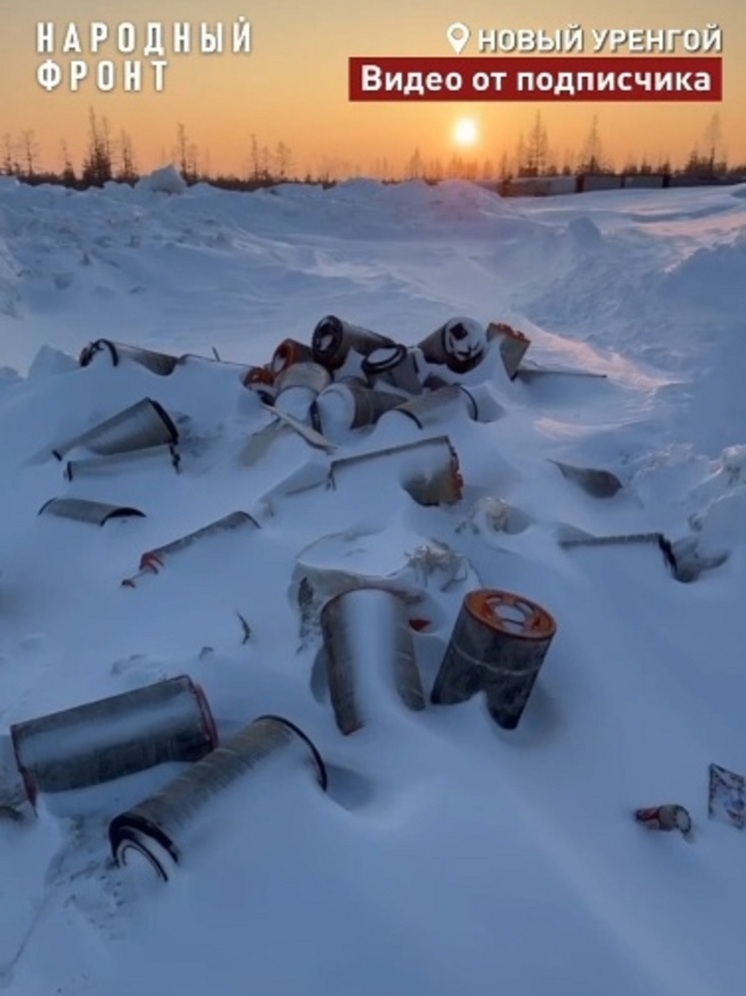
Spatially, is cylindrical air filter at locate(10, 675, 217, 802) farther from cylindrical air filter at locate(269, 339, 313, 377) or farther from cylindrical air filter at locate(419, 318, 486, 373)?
cylindrical air filter at locate(419, 318, 486, 373)

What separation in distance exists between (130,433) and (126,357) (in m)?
1.13

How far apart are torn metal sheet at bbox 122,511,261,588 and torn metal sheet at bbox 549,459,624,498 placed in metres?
1.79

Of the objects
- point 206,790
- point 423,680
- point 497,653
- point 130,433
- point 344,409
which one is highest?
point 344,409

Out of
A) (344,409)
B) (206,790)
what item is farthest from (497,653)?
(344,409)

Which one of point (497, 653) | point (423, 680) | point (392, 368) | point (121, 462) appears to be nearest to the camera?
point (497, 653)

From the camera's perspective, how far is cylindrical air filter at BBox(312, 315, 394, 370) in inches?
249

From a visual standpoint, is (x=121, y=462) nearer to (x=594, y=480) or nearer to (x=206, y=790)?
(x=594, y=480)

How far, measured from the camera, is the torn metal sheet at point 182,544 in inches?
163

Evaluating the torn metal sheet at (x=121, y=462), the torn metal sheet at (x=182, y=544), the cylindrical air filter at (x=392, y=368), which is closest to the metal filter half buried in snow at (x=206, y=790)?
the torn metal sheet at (x=182, y=544)

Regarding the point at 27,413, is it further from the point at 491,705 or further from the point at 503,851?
the point at 503,851

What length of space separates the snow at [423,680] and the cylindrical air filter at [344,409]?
0.47 feet

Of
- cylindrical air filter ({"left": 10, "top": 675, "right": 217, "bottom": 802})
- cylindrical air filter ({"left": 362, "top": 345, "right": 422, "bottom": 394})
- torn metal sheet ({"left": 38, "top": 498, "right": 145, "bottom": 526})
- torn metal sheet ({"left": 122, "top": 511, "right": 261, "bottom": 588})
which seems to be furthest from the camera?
cylindrical air filter ({"left": 362, "top": 345, "right": 422, "bottom": 394})

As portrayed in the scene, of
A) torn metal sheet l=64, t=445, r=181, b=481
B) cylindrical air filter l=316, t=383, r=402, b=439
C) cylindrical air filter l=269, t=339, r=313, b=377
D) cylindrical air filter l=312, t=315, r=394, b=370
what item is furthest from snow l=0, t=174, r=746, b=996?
cylindrical air filter l=312, t=315, r=394, b=370

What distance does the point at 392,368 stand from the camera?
243 inches
